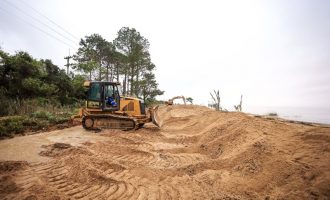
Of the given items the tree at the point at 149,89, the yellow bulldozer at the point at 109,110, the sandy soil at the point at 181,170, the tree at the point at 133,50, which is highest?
the tree at the point at 133,50

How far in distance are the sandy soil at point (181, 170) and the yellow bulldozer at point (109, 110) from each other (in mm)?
4375

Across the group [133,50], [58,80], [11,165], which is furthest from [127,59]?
[11,165]

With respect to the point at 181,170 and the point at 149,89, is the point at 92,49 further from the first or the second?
the point at 181,170

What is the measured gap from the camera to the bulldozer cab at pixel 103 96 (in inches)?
470

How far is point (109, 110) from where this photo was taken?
12055 millimetres

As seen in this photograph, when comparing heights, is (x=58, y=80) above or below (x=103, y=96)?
above

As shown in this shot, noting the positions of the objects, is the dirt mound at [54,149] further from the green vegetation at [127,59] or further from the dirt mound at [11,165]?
the green vegetation at [127,59]

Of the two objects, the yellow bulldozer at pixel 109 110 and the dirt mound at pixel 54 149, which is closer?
the dirt mound at pixel 54 149

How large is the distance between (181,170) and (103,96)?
773cm

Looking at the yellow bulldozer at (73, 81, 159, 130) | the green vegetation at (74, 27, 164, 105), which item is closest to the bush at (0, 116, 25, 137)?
the yellow bulldozer at (73, 81, 159, 130)

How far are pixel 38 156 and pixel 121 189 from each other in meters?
3.46

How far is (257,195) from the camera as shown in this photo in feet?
12.4

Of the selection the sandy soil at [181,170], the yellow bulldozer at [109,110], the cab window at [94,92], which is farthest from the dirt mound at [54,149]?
the cab window at [94,92]

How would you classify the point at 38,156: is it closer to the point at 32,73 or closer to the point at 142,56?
the point at 32,73
